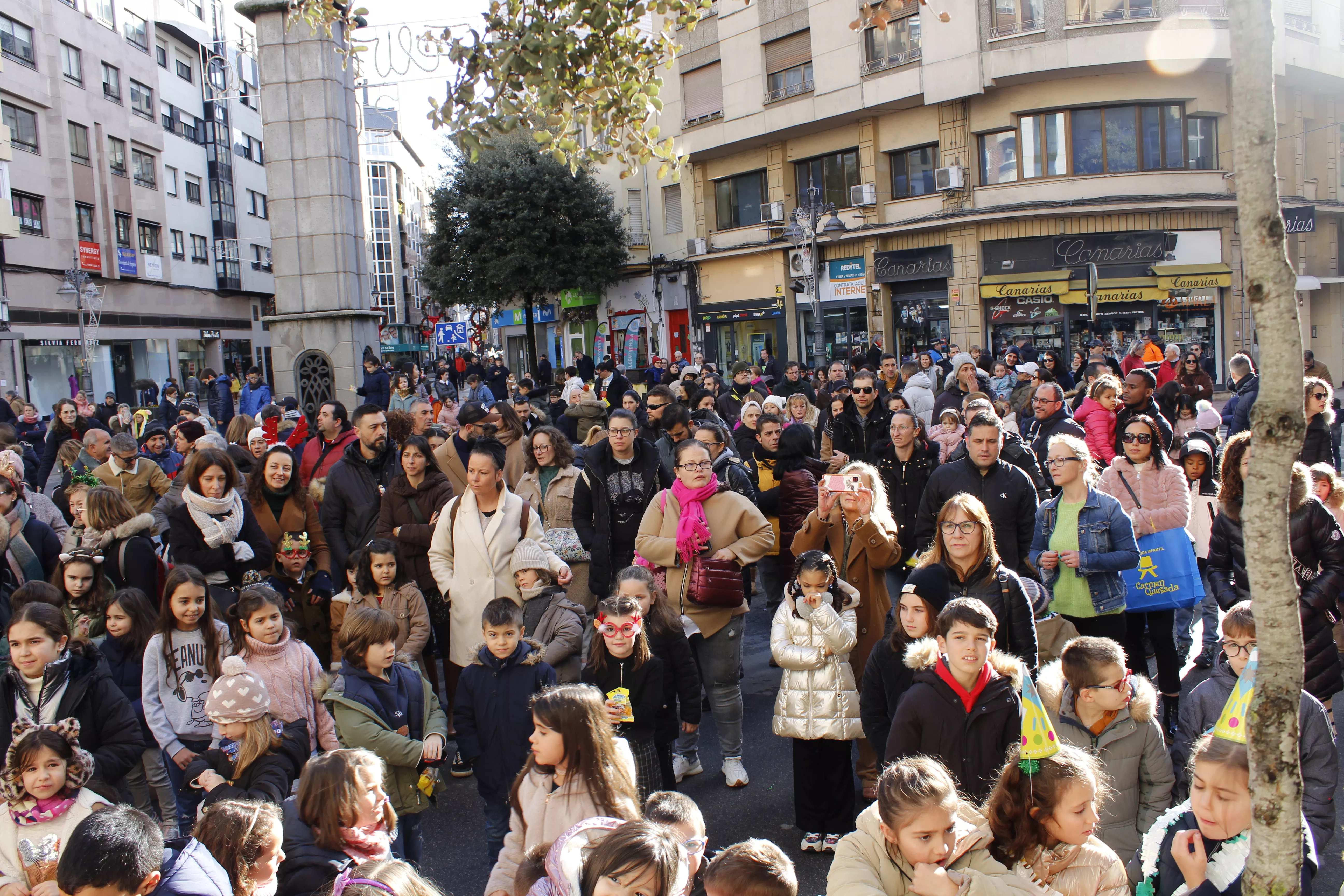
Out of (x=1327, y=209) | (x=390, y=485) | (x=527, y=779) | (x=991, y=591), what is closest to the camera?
(x=527, y=779)

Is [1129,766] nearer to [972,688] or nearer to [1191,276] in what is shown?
[972,688]

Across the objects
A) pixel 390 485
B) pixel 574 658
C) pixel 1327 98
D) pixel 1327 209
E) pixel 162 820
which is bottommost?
pixel 162 820

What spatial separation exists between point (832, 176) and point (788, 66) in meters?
3.24

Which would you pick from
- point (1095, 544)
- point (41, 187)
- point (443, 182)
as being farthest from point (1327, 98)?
point (41, 187)

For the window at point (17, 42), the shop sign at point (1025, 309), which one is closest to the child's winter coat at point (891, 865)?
the shop sign at point (1025, 309)

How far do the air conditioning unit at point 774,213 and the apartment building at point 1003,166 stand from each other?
7cm

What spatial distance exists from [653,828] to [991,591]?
2.26 m

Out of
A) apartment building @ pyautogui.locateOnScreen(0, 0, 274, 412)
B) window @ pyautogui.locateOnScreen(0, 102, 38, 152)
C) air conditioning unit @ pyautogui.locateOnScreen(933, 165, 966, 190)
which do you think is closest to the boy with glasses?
apartment building @ pyautogui.locateOnScreen(0, 0, 274, 412)

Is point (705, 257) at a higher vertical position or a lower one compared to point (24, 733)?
higher

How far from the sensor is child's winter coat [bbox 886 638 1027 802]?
12.0 ft

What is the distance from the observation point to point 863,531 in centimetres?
553

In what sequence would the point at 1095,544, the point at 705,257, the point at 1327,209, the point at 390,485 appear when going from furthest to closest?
the point at 705,257 → the point at 1327,209 → the point at 390,485 → the point at 1095,544

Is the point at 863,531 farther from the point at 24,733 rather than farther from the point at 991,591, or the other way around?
the point at 24,733

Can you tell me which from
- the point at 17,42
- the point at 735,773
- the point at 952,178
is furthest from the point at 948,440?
the point at 17,42
